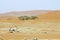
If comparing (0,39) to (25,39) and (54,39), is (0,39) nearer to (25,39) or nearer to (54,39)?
(25,39)

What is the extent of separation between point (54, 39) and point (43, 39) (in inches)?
35.6

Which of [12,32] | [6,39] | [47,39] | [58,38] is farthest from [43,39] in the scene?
[12,32]

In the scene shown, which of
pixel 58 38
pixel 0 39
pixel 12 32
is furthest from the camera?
pixel 12 32

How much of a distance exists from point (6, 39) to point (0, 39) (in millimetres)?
860

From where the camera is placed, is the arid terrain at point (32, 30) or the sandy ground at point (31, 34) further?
the arid terrain at point (32, 30)

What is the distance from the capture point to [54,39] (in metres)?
20.5

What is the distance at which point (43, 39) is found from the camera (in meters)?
20.4

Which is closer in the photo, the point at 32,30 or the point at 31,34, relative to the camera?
the point at 31,34

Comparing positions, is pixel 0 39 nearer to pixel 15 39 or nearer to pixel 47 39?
pixel 15 39

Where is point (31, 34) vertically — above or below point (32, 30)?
above

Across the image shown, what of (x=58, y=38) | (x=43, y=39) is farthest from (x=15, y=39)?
(x=58, y=38)

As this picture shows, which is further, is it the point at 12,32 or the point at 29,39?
the point at 12,32

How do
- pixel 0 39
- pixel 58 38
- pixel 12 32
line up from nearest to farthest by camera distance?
pixel 0 39, pixel 58 38, pixel 12 32

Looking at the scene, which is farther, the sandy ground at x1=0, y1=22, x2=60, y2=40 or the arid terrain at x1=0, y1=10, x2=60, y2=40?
the arid terrain at x1=0, y1=10, x2=60, y2=40
